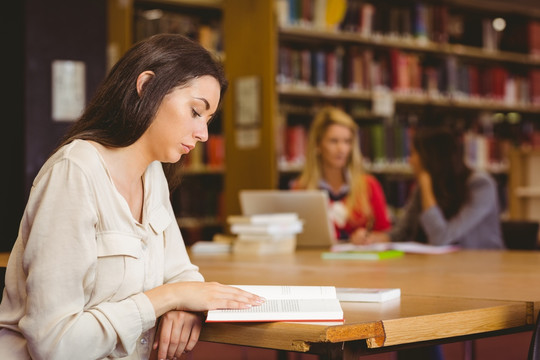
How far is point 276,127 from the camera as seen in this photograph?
493 cm

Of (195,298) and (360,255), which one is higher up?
(195,298)

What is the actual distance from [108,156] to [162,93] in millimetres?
165

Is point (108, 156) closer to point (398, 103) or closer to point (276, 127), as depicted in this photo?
point (276, 127)

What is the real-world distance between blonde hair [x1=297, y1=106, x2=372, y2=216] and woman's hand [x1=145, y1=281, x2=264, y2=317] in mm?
2637

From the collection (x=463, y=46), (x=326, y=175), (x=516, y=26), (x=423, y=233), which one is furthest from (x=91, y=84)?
(x=516, y=26)

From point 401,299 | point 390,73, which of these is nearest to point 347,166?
point 390,73

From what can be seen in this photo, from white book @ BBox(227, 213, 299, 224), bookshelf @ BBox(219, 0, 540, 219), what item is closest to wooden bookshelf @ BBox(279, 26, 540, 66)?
bookshelf @ BBox(219, 0, 540, 219)

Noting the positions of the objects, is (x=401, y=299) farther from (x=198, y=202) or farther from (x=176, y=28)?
(x=176, y=28)


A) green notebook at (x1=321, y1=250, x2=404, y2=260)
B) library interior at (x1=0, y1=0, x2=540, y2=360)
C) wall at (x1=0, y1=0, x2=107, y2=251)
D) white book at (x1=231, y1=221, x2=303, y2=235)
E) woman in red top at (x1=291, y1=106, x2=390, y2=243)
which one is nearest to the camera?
library interior at (x1=0, y1=0, x2=540, y2=360)

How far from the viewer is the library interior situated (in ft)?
5.61

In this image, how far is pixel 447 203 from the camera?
149 inches

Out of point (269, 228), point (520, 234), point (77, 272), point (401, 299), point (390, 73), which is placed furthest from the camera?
point (390, 73)

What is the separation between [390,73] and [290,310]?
14.6 feet

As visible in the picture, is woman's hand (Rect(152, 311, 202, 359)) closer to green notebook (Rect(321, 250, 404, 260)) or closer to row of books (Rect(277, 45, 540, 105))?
green notebook (Rect(321, 250, 404, 260))
